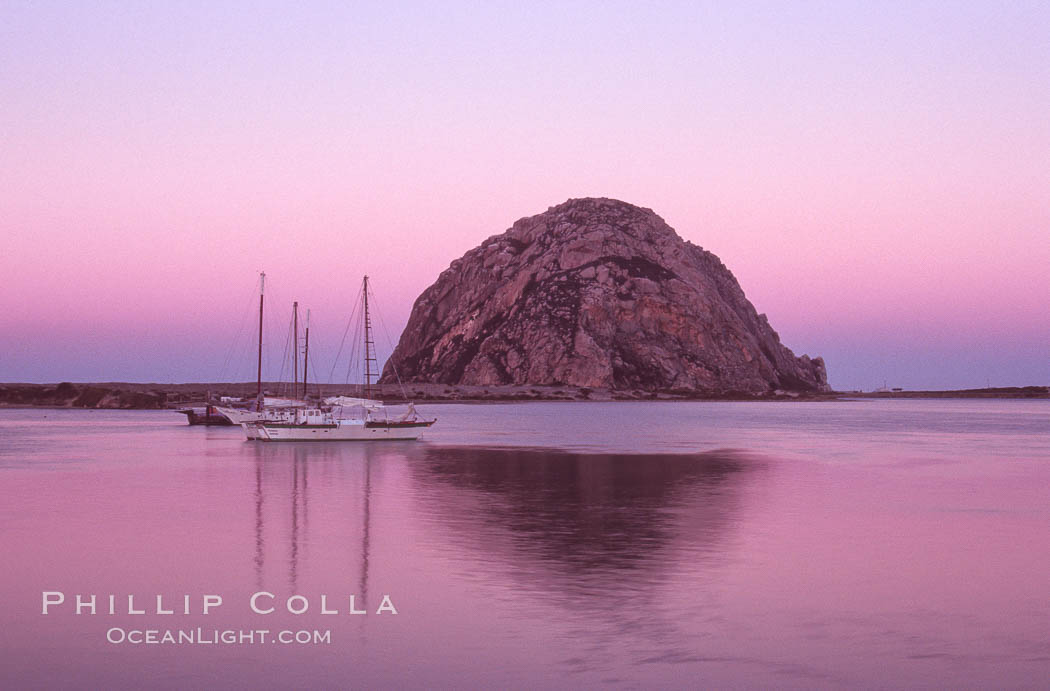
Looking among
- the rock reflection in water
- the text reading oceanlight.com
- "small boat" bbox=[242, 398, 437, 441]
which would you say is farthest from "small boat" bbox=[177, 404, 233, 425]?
the text reading oceanlight.com

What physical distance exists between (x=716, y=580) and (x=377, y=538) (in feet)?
29.5

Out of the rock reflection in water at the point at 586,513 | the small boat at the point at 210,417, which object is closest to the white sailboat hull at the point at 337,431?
the rock reflection in water at the point at 586,513

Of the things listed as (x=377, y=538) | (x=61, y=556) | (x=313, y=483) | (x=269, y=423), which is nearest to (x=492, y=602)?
(x=377, y=538)

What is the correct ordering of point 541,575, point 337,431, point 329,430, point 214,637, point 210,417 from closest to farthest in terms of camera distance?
point 214,637
point 541,575
point 329,430
point 337,431
point 210,417

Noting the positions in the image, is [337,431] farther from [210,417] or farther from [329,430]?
[210,417]

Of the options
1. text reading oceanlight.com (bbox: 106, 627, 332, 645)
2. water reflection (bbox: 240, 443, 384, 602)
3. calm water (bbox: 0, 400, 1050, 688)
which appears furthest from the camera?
water reflection (bbox: 240, 443, 384, 602)

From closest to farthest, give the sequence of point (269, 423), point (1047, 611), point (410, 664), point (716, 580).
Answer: point (410, 664) → point (1047, 611) → point (716, 580) → point (269, 423)

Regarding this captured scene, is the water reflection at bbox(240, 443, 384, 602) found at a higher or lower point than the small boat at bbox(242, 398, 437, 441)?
lower

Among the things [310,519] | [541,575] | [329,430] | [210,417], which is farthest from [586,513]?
[210,417]

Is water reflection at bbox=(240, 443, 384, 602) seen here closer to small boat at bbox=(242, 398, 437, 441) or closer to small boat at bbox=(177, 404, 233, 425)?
small boat at bbox=(242, 398, 437, 441)

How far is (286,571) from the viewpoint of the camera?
1961 centimetres

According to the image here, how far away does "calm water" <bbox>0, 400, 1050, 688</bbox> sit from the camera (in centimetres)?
1291

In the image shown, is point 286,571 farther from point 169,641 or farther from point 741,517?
point 741,517

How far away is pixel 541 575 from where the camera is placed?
1906 centimetres
